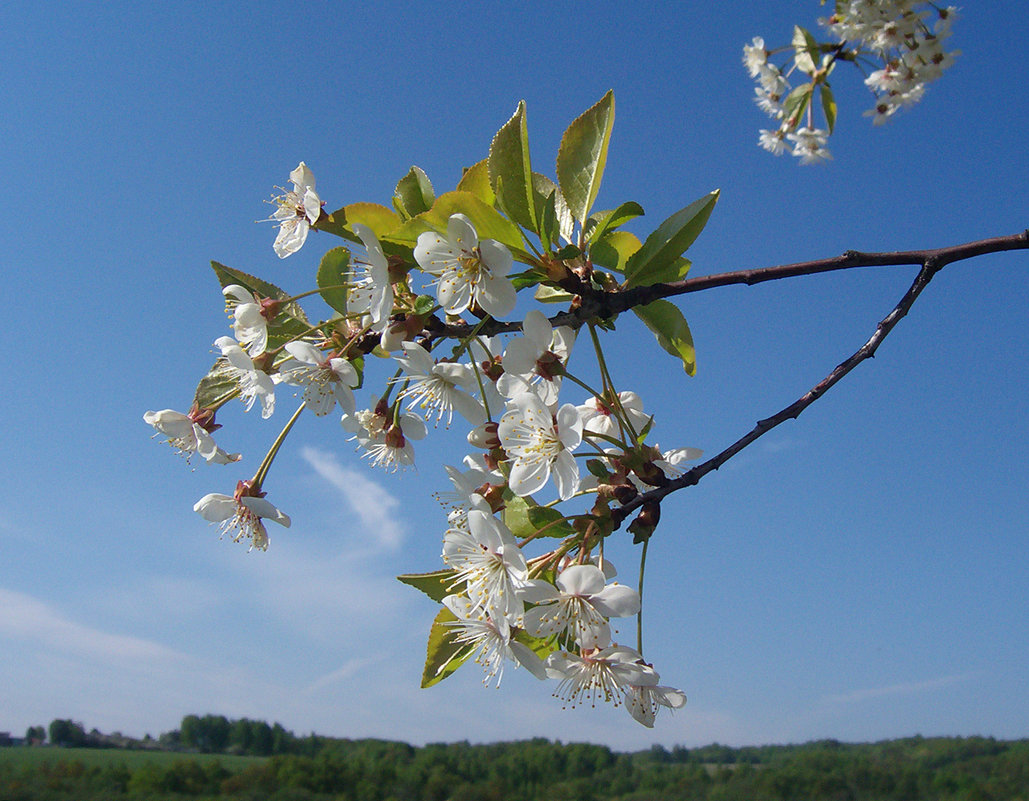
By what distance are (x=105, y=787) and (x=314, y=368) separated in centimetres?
5637

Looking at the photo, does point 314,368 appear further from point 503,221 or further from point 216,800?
point 216,800

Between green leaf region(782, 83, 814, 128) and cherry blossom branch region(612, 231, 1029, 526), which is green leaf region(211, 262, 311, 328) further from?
green leaf region(782, 83, 814, 128)

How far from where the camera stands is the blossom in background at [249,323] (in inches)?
44.5

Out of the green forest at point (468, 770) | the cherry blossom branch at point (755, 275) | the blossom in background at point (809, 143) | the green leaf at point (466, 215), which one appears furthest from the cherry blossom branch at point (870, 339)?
the green forest at point (468, 770)

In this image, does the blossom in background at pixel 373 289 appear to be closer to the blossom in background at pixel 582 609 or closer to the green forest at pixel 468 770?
the blossom in background at pixel 582 609

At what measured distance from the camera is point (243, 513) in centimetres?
130

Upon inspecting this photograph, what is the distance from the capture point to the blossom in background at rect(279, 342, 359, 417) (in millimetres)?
1077

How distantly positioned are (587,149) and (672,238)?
0.60 ft

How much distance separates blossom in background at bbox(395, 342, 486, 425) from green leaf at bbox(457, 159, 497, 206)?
8.8 inches

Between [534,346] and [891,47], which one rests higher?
[891,47]

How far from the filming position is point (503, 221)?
98 centimetres

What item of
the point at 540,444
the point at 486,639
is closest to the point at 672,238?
the point at 540,444

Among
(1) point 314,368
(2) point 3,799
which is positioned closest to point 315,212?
(1) point 314,368

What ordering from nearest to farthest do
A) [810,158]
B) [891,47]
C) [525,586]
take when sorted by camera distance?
[525,586], [891,47], [810,158]
